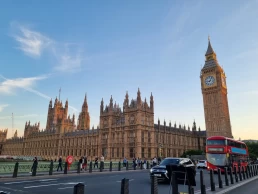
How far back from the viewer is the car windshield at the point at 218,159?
22991mm

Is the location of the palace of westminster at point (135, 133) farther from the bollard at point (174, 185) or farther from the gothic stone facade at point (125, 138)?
the bollard at point (174, 185)

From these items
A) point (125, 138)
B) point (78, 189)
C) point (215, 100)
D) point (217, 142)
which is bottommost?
point (78, 189)

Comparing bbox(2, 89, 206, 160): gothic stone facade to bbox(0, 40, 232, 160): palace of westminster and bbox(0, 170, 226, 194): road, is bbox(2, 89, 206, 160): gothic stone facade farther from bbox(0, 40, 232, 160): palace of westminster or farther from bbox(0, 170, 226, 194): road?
bbox(0, 170, 226, 194): road

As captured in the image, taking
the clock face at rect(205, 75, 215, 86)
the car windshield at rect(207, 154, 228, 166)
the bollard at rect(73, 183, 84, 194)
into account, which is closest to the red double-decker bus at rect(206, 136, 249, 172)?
the car windshield at rect(207, 154, 228, 166)

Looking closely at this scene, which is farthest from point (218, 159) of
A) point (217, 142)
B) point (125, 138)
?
point (125, 138)

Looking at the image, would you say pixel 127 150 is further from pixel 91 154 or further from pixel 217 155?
pixel 217 155

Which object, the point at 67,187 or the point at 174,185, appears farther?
the point at 67,187

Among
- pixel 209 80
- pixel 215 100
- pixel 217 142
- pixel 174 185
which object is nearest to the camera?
pixel 174 185

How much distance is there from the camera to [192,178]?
7.93m

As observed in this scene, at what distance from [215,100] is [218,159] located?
6584 centimetres

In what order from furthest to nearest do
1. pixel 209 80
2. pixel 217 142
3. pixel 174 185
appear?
pixel 209 80 → pixel 217 142 → pixel 174 185

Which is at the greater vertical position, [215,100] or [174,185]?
[215,100]

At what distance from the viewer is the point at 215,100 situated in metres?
83.7

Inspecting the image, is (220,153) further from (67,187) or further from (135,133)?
(135,133)
